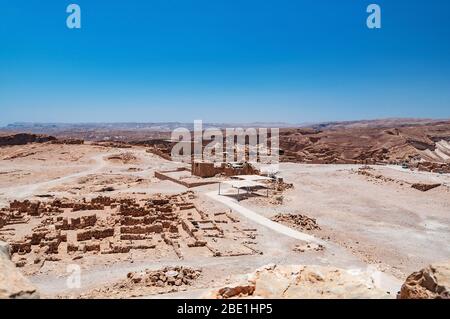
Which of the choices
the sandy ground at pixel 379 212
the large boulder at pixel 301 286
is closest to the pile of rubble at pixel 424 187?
the sandy ground at pixel 379 212

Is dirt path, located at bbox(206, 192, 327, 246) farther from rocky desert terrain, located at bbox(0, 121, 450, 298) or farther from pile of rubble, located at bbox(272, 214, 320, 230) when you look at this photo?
pile of rubble, located at bbox(272, 214, 320, 230)

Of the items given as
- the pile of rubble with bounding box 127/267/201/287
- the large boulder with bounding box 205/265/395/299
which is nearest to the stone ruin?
the pile of rubble with bounding box 127/267/201/287

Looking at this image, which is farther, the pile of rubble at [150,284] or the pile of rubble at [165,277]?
the pile of rubble at [165,277]

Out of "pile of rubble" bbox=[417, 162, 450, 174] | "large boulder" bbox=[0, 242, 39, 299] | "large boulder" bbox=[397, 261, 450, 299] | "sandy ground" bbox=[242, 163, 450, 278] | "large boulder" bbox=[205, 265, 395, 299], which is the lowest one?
"sandy ground" bbox=[242, 163, 450, 278]

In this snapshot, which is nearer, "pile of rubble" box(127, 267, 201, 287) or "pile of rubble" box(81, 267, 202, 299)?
"pile of rubble" box(81, 267, 202, 299)

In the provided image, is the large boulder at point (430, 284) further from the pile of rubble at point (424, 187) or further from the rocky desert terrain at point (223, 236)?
the pile of rubble at point (424, 187)

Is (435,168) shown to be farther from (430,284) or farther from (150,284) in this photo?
(430,284)
